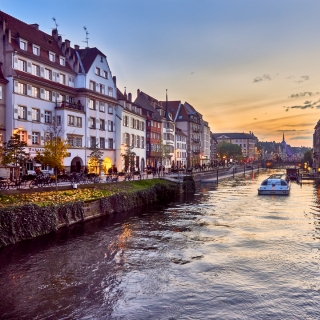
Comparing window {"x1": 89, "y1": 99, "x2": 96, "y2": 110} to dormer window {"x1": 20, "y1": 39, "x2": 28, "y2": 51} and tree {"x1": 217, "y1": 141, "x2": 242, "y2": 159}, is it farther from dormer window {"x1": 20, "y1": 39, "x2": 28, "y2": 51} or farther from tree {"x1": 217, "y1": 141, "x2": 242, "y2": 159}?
tree {"x1": 217, "y1": 141, "x2": 242, "y2": 159}

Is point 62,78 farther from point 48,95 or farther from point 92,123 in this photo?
point 92,123

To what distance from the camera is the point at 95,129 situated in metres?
55.0

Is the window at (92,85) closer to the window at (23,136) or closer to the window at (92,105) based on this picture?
the window at (92,105)

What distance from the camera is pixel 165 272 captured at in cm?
1719

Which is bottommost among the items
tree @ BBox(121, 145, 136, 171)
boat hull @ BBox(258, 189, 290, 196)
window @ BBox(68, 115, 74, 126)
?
boat hull @ BBox(258, 189, 290, 196)

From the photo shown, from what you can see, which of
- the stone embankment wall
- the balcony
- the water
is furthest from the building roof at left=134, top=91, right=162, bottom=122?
the water

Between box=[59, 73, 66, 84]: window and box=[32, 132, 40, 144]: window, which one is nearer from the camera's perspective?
box=[32, 132, 40, 144]: window

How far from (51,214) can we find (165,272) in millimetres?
11125

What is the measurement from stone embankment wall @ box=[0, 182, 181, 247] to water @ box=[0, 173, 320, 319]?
872 mm

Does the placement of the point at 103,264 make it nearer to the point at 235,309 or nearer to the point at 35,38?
the point at 235,309

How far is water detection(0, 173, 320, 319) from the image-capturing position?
1332 cm

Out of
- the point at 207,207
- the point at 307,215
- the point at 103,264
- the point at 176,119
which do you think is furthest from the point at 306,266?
the point at 176,119

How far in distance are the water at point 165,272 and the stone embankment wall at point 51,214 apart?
872mm

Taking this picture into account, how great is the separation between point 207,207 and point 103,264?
22.3 meters
